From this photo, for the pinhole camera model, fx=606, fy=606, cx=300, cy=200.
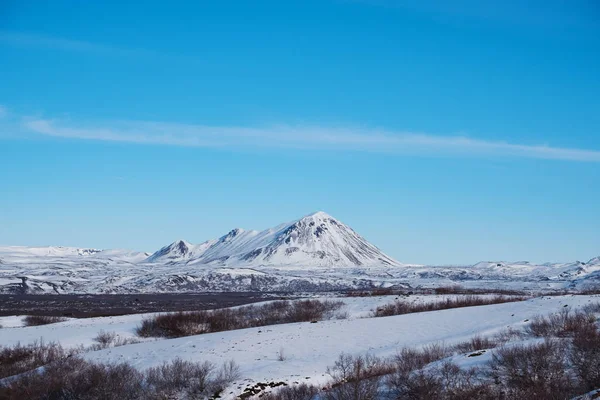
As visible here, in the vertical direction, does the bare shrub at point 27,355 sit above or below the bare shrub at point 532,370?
below

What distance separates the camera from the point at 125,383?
26828 millimetres

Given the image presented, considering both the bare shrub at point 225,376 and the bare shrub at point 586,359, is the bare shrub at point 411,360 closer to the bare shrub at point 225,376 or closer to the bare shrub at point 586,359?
the bare shrub at point 586,359

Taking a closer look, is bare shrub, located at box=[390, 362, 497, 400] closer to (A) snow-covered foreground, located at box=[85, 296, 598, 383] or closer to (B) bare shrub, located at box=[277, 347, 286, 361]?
(A) snow-covered foreground, located at box=[85, 296, 598, 383]

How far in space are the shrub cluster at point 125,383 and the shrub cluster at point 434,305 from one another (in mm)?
21475

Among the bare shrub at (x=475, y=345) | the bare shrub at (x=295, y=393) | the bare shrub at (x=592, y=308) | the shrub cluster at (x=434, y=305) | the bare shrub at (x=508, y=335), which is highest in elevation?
the bare shrub at (x=592, y=308)

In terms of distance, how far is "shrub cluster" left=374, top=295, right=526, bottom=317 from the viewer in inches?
1866

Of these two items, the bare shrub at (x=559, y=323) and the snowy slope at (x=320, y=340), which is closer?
the bare shrub at (x=559, y=323)

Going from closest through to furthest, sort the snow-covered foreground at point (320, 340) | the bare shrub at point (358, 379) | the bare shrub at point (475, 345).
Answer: the bare shrub at point (358, 379) → the bare shrub at point (475, 345) → the snow-covered foreground at point (320, 340)

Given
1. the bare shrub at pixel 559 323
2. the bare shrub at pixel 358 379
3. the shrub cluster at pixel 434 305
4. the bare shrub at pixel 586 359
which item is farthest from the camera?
the shrub cluster at pixel 434 305

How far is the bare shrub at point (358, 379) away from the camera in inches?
882

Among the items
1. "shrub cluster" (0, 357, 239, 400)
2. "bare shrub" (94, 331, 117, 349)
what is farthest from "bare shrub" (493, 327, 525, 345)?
"bare shrub" (94, 331, 117, 349)

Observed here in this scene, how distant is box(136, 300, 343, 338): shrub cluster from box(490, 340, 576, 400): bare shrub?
25.7 m

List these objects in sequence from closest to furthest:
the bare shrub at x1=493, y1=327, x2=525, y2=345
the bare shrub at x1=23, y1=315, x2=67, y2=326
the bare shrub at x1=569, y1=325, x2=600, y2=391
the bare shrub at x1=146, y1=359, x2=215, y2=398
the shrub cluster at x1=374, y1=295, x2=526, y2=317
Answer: the bare shrub at x1=569, y1=325, x2=600, y2=391
the bare shrub at x1=146, y1=359, x2=215, y2=398
the bare shrub at x1=493, y1=327, x2=525, y2=345
the shrub cluster at x1=374, y1=295, x2=526, y2=317
the bare shrub at x1=23, y1=315, x2=67, y2=326

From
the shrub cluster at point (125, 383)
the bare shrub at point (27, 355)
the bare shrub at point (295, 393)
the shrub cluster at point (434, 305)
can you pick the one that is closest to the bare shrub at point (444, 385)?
the bare shrub at point (295, 393)
